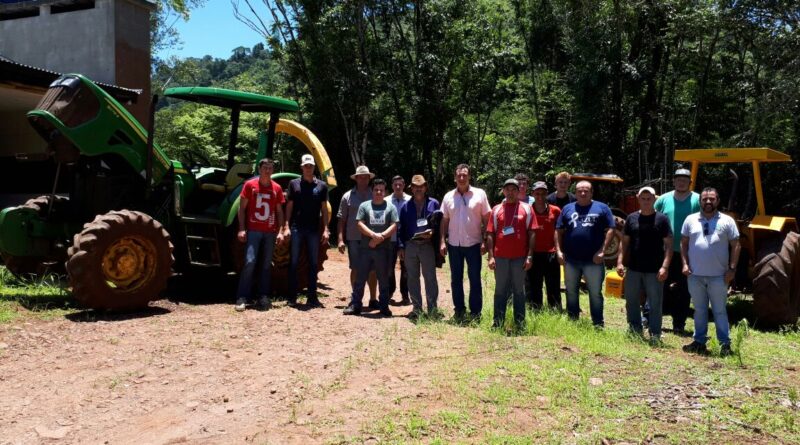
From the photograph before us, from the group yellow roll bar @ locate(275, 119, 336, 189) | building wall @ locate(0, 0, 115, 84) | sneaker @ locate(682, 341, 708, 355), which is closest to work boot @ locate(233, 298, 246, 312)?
yellow roll bar @ locate(275, 119, 336, 189)

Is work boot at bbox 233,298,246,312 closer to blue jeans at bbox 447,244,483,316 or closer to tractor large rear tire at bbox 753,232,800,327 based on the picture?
blue jeans at bbox 447,244,483,316

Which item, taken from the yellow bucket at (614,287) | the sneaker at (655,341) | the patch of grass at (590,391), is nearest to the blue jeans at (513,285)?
the patch of grass at (590,391)

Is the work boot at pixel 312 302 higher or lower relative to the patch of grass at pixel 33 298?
lower

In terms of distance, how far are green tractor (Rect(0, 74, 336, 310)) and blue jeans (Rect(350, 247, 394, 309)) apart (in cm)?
150

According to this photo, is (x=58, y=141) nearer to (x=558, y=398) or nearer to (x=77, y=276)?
(x=77, y=276)

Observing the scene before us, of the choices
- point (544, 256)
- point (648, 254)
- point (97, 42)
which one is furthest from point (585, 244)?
point (97, 42)

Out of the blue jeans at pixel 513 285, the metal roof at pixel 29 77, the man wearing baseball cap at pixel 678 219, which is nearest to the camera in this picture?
the blue jeans at pixel 513 285

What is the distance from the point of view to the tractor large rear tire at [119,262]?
20.0ft

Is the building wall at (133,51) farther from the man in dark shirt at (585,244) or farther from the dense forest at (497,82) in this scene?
the man in dark shirt at (585,244)

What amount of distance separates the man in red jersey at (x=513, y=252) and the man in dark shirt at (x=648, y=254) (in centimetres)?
97

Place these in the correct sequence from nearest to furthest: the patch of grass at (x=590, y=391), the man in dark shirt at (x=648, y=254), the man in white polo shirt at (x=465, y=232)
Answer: the patch of grass at (x=590, y=391) → the man in dark shirt at (x=648, y=254) → the man in white polo shirt at (x=465, y=232)

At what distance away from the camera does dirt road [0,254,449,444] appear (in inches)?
154

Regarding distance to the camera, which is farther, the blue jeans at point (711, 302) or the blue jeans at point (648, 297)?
the blue jeans at point (648, 297)

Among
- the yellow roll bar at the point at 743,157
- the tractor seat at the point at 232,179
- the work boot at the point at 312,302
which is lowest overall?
the work boot at the point at 312,302
